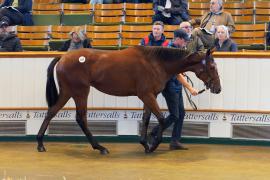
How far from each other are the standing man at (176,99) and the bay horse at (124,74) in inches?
8.4

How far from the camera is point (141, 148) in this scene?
41.8ft

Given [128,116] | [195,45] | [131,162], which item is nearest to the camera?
[131,162]

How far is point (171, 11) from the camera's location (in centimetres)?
1566

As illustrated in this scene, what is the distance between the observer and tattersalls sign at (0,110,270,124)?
12852mm

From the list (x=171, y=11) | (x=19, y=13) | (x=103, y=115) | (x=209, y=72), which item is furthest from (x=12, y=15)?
(x=209, y=72)

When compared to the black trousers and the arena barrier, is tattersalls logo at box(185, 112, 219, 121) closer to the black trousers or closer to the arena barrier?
the arena barrier

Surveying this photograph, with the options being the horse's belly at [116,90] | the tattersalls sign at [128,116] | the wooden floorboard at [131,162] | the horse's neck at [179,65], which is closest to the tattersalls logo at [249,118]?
the tattersalls sign at [128,116]

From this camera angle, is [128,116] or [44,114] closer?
[128,116]

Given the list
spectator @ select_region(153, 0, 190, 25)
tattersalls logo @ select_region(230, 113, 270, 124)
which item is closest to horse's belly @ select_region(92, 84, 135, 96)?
tattersalls logo @ select_region(230, 113, 270, 124)

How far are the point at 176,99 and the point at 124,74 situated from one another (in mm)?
915

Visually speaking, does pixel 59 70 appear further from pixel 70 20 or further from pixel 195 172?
pixel 70 20

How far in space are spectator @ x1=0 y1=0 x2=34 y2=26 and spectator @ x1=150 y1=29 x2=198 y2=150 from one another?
5511mm

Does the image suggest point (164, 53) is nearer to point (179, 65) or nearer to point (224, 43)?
point (179, 65)

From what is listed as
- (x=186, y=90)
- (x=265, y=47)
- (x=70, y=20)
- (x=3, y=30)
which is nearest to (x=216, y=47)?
(x=186, y=90)
